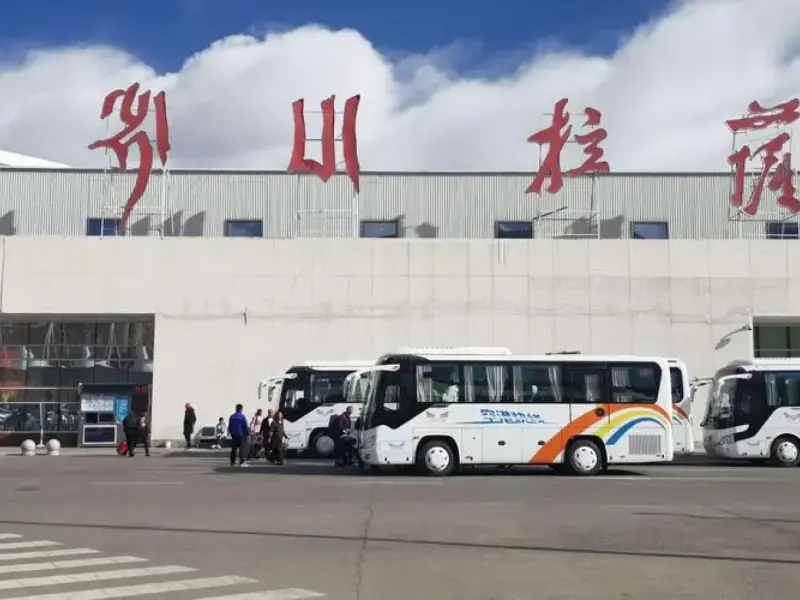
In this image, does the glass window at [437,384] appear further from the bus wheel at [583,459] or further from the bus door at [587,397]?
the bus wheel at [583,459]

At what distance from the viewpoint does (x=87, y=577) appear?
30.6 ft

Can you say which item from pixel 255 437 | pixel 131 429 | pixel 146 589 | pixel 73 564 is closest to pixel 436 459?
pixel 255 437

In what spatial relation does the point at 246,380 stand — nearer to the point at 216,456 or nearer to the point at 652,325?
the point at 216,456

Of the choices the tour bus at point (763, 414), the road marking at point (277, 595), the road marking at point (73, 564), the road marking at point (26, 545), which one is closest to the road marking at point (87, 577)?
the road marking at point (73, 564)

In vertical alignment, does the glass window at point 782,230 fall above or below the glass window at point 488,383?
above

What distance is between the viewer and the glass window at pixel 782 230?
40.4m

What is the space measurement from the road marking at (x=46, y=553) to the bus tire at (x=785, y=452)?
2082 centimetres

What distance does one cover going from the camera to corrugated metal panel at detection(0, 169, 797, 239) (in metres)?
39.4

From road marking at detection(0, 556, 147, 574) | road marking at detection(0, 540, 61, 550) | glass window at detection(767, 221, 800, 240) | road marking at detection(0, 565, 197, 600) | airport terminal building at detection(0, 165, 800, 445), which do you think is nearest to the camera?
road marking at detection(0, 565, 197, 600)

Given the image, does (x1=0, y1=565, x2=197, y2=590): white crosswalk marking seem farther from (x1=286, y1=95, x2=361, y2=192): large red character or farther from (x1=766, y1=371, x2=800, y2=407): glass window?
(x1=286, y1=95, x2=361, y2=192): large red character

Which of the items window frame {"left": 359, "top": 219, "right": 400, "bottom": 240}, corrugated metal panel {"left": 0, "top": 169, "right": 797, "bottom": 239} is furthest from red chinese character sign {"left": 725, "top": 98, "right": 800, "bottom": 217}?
window frame {"left": 359, "top": 219, "right": 400, "bottom": 240}

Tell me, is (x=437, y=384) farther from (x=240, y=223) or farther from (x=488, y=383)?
(x=240, y=223)

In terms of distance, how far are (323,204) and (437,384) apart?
18.4 meters

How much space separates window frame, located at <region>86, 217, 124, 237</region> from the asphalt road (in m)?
20.3
